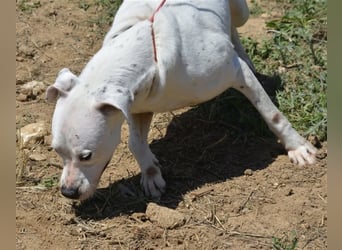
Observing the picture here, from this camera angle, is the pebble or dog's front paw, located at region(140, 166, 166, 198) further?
the pebble

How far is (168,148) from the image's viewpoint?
4.10m

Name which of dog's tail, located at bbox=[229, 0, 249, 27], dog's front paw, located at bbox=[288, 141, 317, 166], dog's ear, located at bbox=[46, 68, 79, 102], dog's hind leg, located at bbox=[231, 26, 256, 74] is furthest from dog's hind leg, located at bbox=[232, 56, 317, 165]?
dog's ear, located at bbox=[46, 68, 79, 102]

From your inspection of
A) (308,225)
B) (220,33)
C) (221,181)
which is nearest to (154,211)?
(221,181)

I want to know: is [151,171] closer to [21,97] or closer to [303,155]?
[303,155]

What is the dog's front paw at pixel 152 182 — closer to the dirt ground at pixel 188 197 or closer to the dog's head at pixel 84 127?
the dirt ground at pixel 188 197

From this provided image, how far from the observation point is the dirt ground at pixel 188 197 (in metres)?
3.26

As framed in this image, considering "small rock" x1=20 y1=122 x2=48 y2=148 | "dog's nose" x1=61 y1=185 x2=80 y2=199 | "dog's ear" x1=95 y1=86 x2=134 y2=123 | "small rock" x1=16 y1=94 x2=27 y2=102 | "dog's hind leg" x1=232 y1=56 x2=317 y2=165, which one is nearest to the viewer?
"dog's ear" x1=95 y1=86 x2=134 y2=123

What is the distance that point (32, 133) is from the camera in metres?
4.11

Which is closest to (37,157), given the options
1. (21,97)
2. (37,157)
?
(37,157)

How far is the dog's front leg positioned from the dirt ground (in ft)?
0.20

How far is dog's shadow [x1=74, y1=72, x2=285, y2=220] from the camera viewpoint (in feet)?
11.8

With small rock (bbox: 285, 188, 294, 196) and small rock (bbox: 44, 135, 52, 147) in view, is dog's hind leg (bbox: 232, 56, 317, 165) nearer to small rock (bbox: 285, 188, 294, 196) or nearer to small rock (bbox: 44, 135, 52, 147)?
small rock (bbox: 285, 188, 294, 196)

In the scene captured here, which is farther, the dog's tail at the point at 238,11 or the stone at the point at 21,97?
the stone at the point at 21,97

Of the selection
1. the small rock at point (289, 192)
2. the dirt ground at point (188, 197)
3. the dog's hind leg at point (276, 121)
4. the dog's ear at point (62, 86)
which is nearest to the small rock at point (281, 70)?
the dirt ground at point (188, 197)
